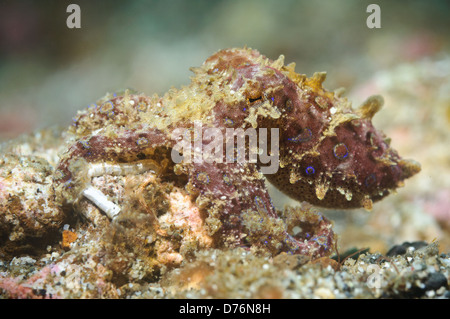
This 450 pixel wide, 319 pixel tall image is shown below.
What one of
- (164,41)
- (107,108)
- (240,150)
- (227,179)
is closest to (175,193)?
(227,179)

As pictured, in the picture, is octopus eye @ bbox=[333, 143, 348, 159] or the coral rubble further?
octopus eye @ bbox=[333, 143, 348, 159]

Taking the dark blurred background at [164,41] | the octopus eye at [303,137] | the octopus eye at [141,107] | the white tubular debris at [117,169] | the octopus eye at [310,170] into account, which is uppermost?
the dark blurred background at [164,41]

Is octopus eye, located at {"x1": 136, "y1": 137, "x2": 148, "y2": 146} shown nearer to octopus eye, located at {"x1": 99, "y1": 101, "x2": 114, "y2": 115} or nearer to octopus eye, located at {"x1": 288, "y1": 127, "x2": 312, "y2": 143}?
octopus eye, located at {"x1": 99, "y1": 101, "x2": 114, "y2": 115}

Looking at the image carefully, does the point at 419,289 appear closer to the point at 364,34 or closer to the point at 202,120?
the point at 202,120

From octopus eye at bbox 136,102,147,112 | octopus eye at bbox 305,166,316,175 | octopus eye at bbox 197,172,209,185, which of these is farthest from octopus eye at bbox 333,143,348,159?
octopus eye at bbox 136,102,147,112

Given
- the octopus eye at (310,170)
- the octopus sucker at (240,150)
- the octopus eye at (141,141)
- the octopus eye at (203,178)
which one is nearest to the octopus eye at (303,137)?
the octopus sucker at (240,150)

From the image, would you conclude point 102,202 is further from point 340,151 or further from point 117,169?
point 340,151

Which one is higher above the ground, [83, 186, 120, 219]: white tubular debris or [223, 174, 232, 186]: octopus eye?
[223, 174, 232, 186]: octopus eye

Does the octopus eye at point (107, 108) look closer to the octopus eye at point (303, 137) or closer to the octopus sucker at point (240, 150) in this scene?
the octopus sucker at point (240, 150)
